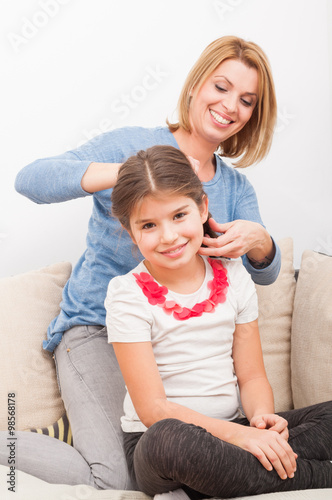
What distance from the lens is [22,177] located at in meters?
1.40

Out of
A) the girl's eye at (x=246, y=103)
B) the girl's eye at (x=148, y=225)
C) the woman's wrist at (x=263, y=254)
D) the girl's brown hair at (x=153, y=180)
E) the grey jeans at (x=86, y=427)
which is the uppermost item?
the girl's eye at (x=246, y=103)

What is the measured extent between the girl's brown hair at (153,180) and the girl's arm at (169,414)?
304mm

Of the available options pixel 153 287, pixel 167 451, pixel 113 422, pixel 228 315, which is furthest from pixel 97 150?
pixel 167 451

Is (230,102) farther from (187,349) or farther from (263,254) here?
(187,349)

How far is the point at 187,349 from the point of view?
125 centimetres

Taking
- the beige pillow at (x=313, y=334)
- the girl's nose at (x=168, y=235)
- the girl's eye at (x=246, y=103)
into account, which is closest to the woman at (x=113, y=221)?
the girl's eye at (x=246, y=103)

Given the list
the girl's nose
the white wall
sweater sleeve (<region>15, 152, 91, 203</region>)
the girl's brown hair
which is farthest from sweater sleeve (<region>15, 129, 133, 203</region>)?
the white wall

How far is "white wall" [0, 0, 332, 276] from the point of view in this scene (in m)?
1.91

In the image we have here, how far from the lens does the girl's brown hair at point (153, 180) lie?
1213 mm

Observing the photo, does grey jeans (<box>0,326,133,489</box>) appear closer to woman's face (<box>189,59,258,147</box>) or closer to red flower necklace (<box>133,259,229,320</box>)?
red flower necklace (<box>133,259,229,320</box>)

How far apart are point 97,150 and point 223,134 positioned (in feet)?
1.13

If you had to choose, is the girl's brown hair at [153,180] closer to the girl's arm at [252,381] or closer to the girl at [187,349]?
the girl at [187,349]

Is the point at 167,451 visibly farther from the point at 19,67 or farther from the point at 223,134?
the point at 19,67

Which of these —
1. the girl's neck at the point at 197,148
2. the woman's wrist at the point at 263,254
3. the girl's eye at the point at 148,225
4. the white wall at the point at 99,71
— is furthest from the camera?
the white wall at the point at 99,71
